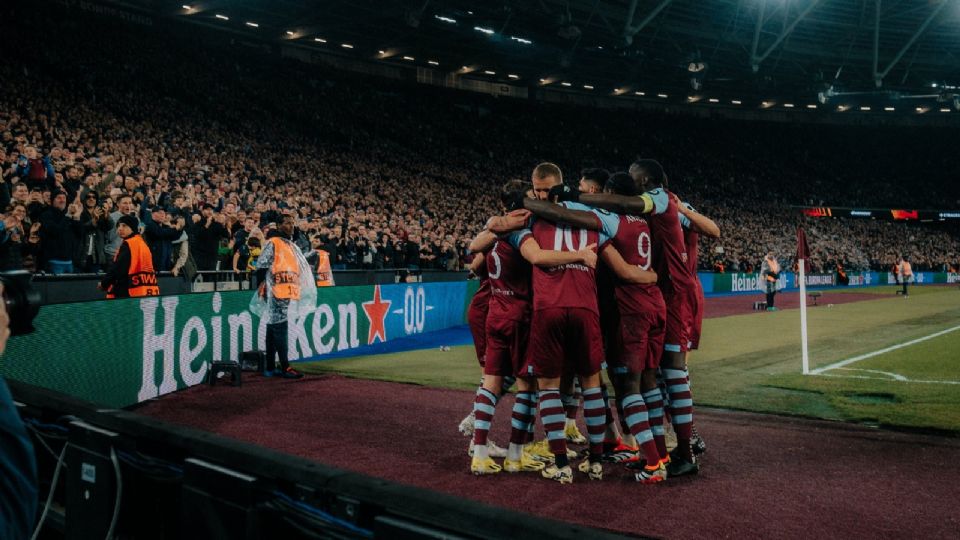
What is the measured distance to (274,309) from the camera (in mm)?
10109

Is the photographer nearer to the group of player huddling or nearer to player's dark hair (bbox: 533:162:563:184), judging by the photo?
the group of player huddling

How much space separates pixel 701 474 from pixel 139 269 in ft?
22.5

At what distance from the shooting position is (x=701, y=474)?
5.71m

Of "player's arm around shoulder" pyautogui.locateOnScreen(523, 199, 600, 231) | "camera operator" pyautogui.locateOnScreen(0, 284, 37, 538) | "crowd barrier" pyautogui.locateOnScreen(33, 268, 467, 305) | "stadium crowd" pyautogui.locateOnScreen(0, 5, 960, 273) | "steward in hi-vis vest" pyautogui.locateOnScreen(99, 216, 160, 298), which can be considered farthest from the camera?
"stadium crowd" pyautogui.locateOnScreen(0, 5, 960, 273)

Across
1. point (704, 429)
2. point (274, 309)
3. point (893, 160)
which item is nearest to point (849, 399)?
point (704, 429)

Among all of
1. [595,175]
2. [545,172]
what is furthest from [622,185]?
[545,172]

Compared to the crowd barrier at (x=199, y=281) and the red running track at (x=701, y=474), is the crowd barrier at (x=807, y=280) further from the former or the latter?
the red running track at (x=701, y=474)

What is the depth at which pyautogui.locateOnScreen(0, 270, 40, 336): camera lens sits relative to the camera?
1.86m

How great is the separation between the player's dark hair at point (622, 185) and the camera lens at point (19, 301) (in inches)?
163

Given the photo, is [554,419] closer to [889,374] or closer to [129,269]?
[129,269]

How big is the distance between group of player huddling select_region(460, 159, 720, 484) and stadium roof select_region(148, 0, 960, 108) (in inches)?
1039

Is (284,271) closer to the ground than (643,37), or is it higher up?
closer to the ground

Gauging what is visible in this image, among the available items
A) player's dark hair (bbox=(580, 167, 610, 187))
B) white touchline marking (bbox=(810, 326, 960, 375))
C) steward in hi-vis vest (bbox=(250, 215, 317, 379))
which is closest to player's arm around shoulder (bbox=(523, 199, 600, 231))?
player's dark hair (bbox=(580, 167, 610, 187))

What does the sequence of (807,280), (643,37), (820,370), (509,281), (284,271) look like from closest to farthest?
(509,281), (284,271), (820,370), (643,37), (807,280)
